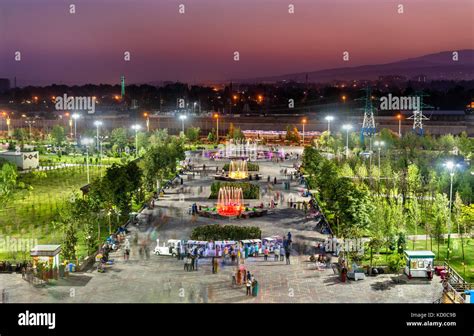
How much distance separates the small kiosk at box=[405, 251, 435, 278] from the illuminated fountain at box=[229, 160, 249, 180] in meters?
25.3

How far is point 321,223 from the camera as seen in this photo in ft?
100

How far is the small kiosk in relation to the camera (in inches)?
853

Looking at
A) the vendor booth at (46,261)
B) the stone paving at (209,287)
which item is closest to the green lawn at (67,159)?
the vendor booth at (46,261)

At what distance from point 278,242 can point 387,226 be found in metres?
4.25

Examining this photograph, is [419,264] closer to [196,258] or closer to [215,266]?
[215,266]

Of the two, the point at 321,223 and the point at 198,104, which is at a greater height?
the point at 198,104

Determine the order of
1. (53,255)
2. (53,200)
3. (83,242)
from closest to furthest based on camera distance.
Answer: (53,255) < (83,242) < (53,200)

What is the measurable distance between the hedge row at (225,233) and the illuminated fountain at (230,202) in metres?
4.59

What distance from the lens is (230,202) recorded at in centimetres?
3578

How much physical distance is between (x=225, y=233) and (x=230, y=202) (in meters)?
8.76

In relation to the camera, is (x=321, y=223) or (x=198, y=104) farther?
(x=198, y=104)
